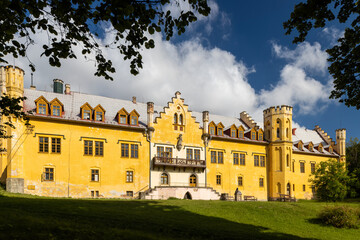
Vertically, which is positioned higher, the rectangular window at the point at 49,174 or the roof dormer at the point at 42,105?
the roof dormer at the point at 42,105

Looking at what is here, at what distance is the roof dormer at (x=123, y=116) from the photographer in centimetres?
3488

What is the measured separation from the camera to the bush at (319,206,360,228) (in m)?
20.9

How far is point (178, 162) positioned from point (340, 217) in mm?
19030

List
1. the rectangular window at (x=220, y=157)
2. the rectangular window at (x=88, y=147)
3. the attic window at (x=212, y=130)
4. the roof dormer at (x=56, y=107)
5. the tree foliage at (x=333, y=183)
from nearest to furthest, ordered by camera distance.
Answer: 1. the roof dormer at (x=56, y=107)
2. the rectangular window at (x=88, y=147)
3. the tree foliage at (x=333, y=183)
4. the rectangular window at (x=220, y=157)
5. the attic window at (x=212, y=130)

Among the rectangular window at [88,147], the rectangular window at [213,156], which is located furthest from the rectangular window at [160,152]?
the rectangular window at [88,147]

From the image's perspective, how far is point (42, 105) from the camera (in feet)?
102

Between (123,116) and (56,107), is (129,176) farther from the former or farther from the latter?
(56,107)

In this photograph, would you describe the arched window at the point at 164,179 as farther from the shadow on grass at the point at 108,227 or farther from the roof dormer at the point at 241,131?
the shadow on grass at the point at 108,227

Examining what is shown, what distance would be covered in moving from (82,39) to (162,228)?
8718 mm

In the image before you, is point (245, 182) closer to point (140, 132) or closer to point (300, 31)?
point (140, 132)

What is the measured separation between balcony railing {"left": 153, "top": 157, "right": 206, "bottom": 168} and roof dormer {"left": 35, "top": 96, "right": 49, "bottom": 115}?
41.8 ft

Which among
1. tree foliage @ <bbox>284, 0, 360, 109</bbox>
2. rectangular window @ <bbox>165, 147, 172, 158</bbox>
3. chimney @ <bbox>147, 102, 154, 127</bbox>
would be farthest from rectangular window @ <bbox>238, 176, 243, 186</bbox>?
tree foliage @ <bbox>284, 0, 360, 109</bbox>

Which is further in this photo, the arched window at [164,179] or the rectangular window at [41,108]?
the arched window at [164,179]

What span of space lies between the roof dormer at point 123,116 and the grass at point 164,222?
1534 cm
